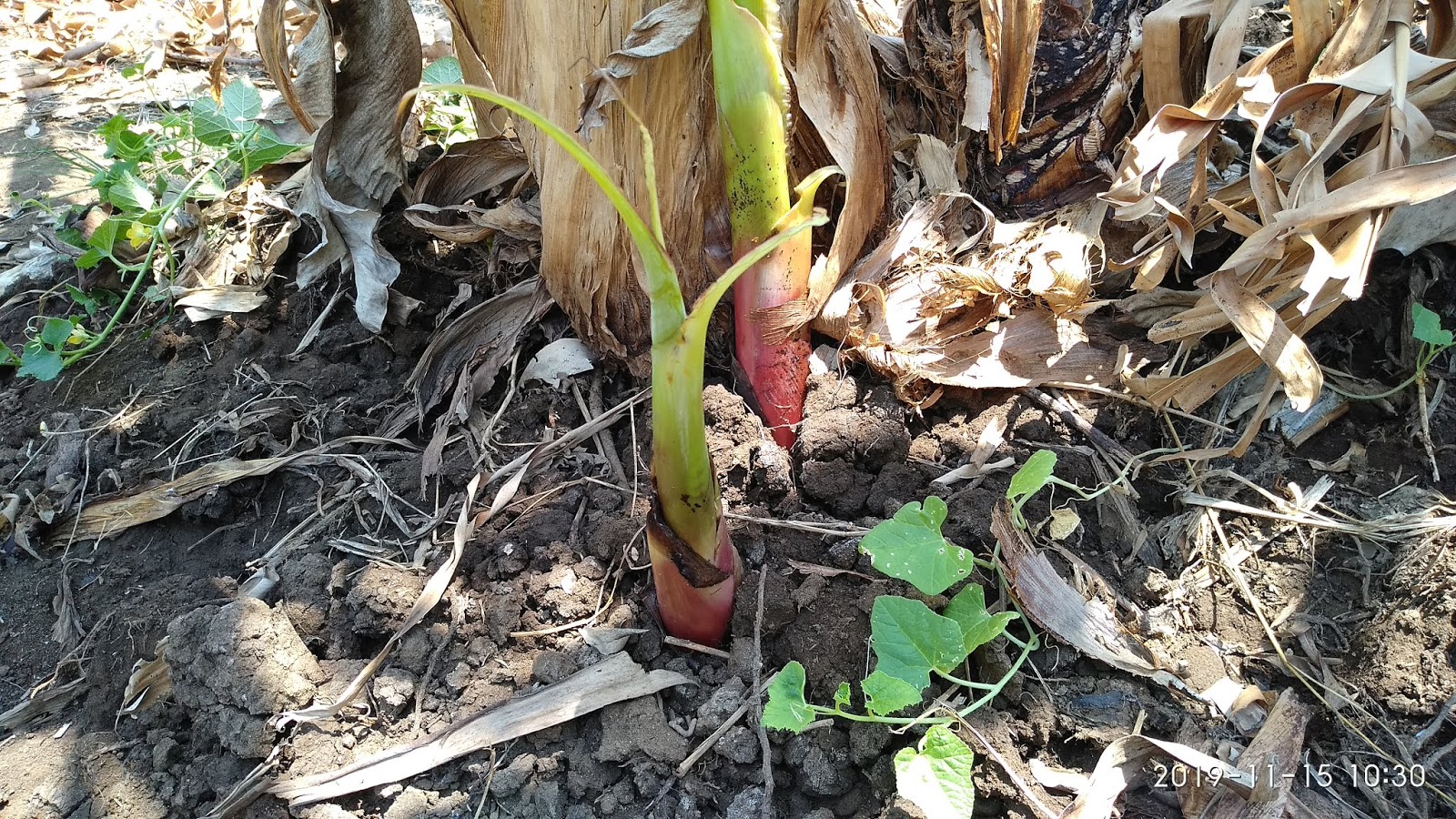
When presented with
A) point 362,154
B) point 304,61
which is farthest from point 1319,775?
point 304,61

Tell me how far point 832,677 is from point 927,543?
0.65 ft

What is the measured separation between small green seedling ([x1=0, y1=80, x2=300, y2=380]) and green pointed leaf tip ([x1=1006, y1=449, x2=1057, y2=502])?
1.62 m

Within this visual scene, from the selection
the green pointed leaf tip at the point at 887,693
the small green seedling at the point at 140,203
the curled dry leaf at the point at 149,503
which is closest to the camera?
the green pointed leaf tip at the point at 887,693

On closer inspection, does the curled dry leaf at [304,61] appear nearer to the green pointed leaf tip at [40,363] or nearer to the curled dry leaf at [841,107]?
the green pointed leaf tip at [40,363]

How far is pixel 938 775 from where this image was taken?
860 mm

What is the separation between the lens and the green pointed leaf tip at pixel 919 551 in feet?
3.21

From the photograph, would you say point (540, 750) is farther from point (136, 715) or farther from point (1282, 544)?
point (1282, 544)

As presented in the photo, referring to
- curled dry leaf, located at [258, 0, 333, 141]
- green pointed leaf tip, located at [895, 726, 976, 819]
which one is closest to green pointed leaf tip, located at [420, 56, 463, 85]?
curled dry leaf, located at [258, 0, 333, 141]

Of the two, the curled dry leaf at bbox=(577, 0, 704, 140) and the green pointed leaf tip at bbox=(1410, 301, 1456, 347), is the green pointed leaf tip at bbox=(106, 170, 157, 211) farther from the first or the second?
the green pointed leaf tip at bbox=(1410, 301, 1456, 347)

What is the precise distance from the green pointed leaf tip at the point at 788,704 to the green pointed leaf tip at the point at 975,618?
0.64 feet

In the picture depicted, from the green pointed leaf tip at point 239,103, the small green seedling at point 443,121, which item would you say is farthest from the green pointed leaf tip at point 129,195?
the small green seedling at point 443,121

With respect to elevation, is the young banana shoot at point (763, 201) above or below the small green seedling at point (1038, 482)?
above

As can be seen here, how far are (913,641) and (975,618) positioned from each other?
0.29ft

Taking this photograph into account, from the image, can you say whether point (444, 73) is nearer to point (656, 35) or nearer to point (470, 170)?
point (470, 170)
